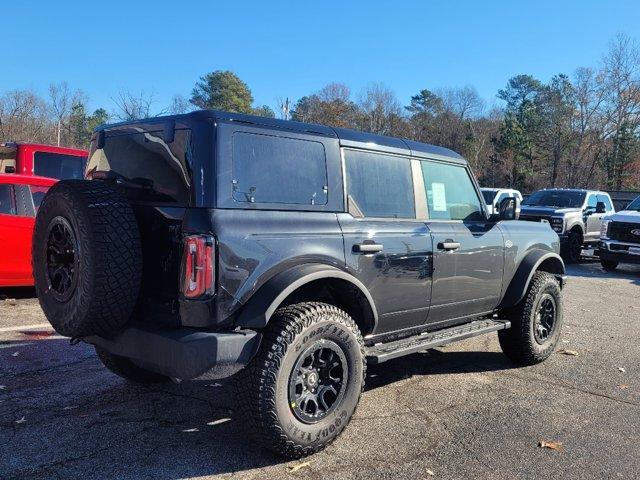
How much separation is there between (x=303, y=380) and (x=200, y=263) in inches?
38.1

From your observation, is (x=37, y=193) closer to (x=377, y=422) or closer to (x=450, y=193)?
(x=450, y=193)

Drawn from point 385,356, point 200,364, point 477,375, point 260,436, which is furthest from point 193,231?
point 477,375

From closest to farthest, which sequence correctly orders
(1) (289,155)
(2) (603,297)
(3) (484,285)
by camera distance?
(1) (289,155)
(3) (484,285)
(2) (603,297)

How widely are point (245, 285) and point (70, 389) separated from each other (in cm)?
223

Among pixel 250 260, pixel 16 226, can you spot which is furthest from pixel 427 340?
pixel 16 226

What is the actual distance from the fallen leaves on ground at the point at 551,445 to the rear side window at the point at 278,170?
2.11 m

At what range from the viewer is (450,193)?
15.8 feet

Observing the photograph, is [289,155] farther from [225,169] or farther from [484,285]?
[484,285]

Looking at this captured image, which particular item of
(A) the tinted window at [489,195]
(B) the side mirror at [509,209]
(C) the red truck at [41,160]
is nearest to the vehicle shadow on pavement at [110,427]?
(B) the side mirror at [509,209]

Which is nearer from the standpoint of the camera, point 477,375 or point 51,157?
point 477,375

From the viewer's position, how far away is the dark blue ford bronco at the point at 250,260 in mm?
3047

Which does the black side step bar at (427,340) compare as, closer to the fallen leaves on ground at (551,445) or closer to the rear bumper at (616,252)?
the fallen leaves on ground at (551,445)

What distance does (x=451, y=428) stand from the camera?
385 centimetres

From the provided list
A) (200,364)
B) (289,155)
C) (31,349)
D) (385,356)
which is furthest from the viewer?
(31,349)
